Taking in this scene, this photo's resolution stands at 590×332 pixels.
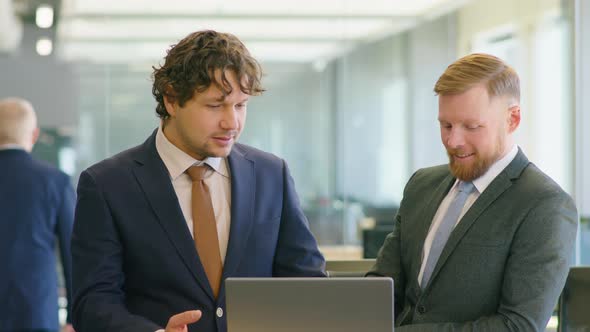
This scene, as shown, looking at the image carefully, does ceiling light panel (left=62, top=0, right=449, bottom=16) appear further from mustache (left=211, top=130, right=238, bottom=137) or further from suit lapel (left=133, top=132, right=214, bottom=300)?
mustache (left=211, top=130, right=238, bottom=137)

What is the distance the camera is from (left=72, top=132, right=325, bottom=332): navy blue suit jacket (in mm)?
2461

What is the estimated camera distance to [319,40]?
790cm

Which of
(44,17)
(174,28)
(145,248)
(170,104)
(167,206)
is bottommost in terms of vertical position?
(145,248)

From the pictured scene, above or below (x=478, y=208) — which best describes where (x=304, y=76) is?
above

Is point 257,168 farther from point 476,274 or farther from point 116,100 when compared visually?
point 116,100

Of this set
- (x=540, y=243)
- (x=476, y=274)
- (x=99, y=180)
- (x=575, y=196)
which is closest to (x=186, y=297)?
(x=99, y=180)

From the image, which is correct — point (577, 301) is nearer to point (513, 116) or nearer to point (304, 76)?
point (513, 116)

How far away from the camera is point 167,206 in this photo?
251cm

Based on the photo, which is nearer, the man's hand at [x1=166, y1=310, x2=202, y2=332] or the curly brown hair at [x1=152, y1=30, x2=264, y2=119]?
the man's hand at [x1=166, y1=310, x2=202, y2=332]

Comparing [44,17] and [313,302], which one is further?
[44,17]

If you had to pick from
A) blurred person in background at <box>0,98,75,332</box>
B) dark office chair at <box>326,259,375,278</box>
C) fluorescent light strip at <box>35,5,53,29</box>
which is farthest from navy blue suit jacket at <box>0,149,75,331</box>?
fluorescent light strip at <box>35,5,53,29</box>

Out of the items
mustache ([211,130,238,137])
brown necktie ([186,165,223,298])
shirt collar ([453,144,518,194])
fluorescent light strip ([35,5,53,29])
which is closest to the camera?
mustache ([211,130,238,137])

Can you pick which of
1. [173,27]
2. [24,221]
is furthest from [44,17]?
[24,221]

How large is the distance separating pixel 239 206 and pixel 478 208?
0.64 m
